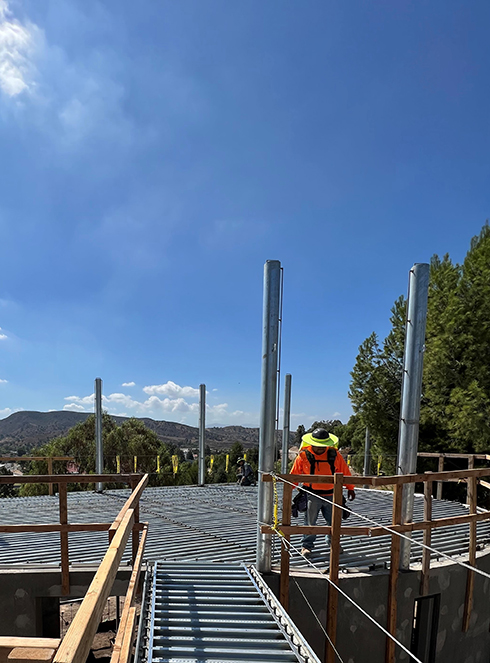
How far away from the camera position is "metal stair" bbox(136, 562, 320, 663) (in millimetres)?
3574

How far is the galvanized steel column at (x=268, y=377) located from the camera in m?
5.42

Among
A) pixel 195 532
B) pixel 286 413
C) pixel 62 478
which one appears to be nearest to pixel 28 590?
pixel 62 478

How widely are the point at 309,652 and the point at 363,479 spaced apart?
1857 millimetres

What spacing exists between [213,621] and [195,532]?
132 inches

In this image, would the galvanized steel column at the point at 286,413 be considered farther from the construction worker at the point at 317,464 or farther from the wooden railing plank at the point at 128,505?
the wooden railing plank at the point at 128,505

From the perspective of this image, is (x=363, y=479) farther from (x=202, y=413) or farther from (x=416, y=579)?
(x=202, y=413)

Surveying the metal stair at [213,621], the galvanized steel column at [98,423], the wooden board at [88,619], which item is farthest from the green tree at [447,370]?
the wooden board at [88,619]

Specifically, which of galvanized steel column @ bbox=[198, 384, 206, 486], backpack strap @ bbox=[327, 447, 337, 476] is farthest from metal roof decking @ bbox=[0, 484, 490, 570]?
galvanized steel column @ bbox=[198, 384, 206, 486]

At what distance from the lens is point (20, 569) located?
5227 mm

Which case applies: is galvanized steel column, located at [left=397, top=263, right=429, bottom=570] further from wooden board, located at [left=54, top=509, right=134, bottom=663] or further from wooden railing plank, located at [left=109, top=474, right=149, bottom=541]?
wooden board, located at [left=54, top=509, right=134, bottom=663]

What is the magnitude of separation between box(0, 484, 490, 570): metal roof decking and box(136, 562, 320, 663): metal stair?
752 mm

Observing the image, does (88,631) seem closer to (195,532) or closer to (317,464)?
(317,464)

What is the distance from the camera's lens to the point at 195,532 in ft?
24.3

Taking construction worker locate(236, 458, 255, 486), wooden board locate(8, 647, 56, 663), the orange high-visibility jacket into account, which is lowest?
construction worker locate(236, 458, 255, 486)
